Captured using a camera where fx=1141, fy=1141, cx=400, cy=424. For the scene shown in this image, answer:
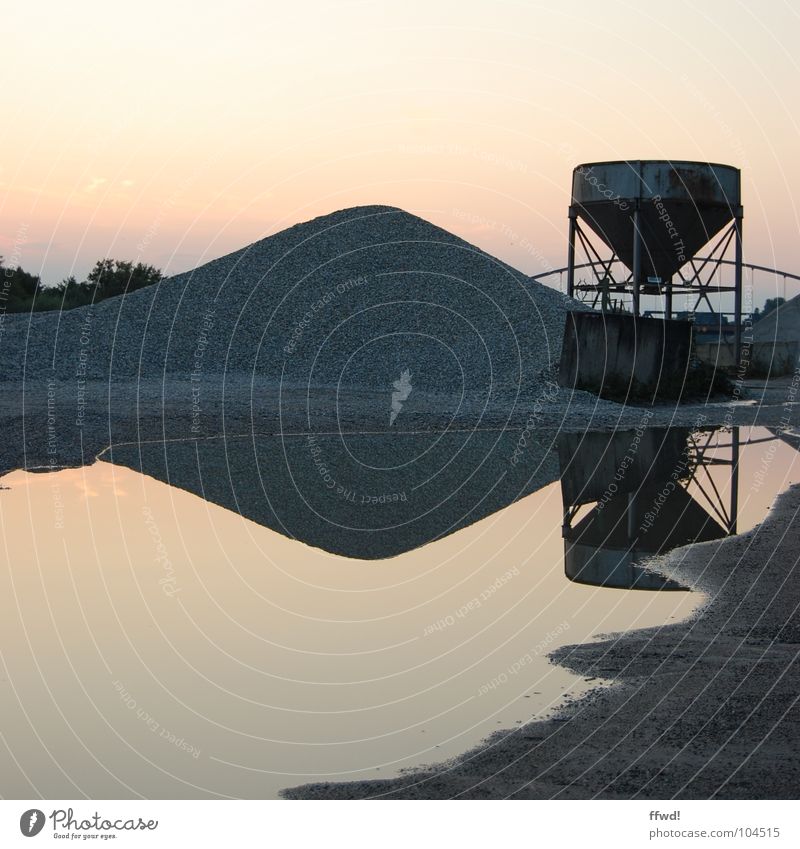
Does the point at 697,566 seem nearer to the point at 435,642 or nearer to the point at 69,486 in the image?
the point at 435,642

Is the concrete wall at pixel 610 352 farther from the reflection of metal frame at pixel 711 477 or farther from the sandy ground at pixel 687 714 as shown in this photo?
the sandy ground at pixel 687 714

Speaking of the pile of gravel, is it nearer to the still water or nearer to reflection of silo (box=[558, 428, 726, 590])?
reflection of silo (box=[558, 428, 726, 590])

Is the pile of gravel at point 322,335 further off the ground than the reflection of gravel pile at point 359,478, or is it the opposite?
the pile of gravel at point 322,335

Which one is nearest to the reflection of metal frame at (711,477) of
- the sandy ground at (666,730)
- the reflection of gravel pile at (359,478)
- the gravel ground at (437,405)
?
the gravel ground at (437,405)

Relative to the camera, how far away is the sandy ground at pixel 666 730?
5070mm

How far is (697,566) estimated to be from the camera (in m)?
9.84

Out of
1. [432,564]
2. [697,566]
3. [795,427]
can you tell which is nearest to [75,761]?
[432,564]

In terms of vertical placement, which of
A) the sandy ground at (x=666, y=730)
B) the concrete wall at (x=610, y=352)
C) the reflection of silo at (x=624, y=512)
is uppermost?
the concrete wall at (x=610, y=352)

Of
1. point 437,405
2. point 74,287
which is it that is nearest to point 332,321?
point 437,405

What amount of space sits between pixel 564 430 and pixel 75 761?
696 inches

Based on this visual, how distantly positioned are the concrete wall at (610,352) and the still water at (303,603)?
1086 centimetres

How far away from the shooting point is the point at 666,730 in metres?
5.78

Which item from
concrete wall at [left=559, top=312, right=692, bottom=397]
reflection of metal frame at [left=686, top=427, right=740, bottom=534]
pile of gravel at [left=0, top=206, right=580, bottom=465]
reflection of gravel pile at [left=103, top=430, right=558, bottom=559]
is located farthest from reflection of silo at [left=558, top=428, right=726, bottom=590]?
concrete wall at [left=559, top=312, right=692, bottom=397]

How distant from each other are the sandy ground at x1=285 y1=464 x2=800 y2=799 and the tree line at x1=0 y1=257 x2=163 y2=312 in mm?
38881
